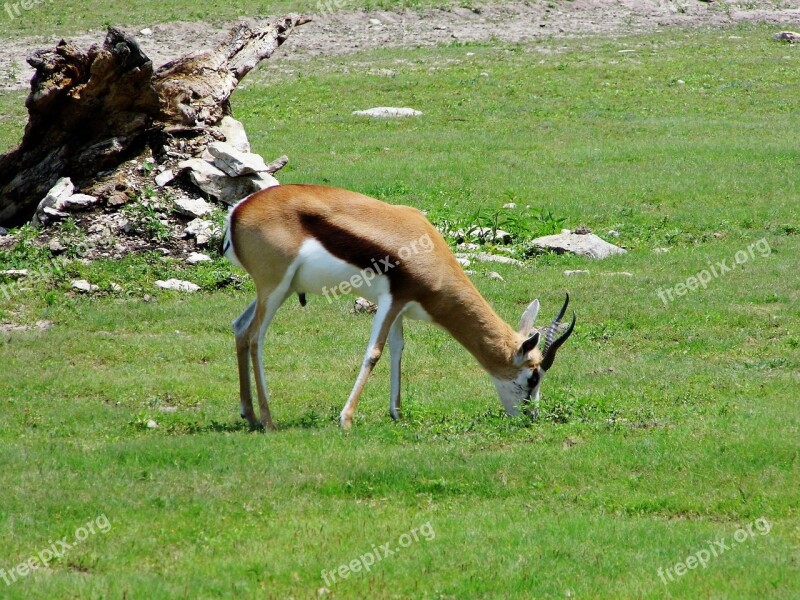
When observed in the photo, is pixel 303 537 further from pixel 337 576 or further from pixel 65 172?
pixel 65 172

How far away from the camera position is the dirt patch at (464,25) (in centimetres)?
3284

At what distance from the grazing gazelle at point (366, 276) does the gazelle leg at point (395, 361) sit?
1 centimetres

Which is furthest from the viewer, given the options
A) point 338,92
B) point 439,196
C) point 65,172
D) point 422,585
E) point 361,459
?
point 338,92

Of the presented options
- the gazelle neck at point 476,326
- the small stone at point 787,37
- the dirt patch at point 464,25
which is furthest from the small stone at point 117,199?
the small stone at point 787,37

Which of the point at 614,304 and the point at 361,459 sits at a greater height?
the point at 361,459

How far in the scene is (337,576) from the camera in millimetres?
6930

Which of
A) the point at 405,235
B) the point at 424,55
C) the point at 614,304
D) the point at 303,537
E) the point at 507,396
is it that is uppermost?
the point at 405,235

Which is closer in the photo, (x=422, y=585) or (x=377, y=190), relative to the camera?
(x=422, y=585)

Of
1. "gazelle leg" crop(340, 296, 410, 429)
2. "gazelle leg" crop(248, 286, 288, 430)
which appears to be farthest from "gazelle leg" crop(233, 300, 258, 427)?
"gazelle leg" crop(340, 296, 410, 429)

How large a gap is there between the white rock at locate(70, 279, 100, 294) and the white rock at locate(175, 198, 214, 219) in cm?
204

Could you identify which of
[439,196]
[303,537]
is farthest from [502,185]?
[303,537]

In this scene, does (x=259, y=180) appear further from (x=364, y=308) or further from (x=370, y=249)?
(x=370, y=249)

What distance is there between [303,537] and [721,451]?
3.68 m

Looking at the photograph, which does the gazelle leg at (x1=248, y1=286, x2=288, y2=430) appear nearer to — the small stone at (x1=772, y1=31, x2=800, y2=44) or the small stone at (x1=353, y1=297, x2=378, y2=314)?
the small stone at (x1=353, y1=297, x2=378, y2=314)
